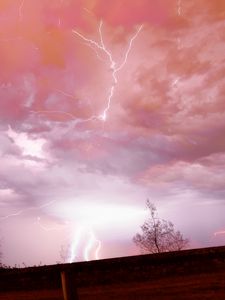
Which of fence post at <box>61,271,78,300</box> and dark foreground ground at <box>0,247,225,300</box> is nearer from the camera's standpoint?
fence post at <box>61,271,78,300</box>

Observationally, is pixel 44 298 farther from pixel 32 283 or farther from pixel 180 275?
pixel 180 275

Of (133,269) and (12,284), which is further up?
(12,284)

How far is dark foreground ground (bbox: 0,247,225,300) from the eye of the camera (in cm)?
498

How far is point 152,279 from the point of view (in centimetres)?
538

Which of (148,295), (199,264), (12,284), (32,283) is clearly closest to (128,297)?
(148,295)

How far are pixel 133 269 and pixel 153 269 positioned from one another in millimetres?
302

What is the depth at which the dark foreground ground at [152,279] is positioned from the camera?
498 centimetres

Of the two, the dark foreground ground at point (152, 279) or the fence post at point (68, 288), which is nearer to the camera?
the fence post at point (68, 288)

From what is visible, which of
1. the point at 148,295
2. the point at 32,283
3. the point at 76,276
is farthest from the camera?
the point at 32,283

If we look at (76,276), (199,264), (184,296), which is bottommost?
(184,296)

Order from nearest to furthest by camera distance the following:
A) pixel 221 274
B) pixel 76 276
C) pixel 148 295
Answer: pixel 221 274, pixel 148 295, pixel 76 276

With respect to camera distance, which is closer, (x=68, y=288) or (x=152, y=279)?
(x=68, y=288)

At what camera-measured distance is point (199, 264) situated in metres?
5.20

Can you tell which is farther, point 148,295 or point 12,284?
point 12,284
